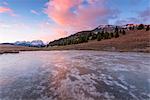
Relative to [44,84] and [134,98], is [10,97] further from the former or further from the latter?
[134,98]

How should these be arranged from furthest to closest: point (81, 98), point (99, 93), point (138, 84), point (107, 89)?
point (138, 84) < point (107, 89) < point (99, 93) < point (81, 98)

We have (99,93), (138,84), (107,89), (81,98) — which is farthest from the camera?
(138,84)

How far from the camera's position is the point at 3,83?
16594 millimetres

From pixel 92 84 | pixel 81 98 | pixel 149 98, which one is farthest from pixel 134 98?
pixel 92 84

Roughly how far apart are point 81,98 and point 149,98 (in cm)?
412

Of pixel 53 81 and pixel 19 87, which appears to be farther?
pixel 53 81

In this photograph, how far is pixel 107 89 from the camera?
14.6 meters

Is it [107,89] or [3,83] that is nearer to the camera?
[107,89]

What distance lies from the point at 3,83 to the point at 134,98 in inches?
404

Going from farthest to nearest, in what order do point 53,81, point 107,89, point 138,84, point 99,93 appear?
1. point 53,81
2. point 138,84
3. point 107,89
4. point 99,93

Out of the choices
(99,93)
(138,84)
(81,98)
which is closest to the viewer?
(81,98)

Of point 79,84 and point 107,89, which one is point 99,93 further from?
point 79,84

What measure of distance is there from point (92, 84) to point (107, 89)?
1.97 metres

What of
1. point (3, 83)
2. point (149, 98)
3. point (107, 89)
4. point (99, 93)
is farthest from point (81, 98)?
point (3, 83)
